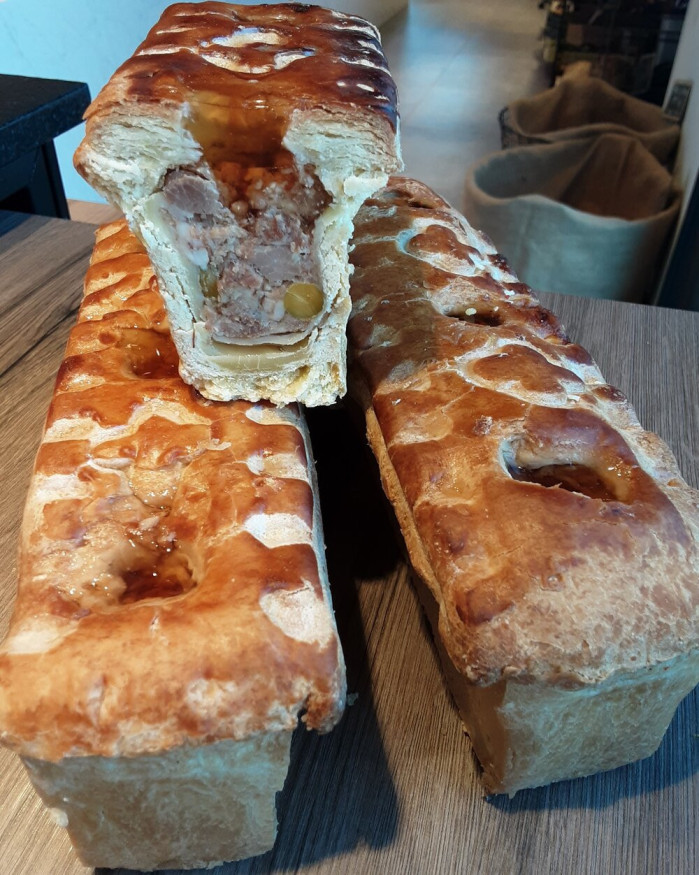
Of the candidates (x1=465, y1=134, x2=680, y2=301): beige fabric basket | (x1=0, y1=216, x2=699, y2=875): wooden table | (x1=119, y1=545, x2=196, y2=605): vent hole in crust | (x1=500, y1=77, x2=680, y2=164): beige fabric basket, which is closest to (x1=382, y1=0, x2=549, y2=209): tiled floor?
(x1=500, y1=77, x2=680, y2=164): beige fabric basket

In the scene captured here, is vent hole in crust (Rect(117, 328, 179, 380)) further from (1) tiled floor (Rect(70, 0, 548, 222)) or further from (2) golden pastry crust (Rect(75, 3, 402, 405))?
Answer: (1) tiled floor (Rect(70, 0, 548, 222))

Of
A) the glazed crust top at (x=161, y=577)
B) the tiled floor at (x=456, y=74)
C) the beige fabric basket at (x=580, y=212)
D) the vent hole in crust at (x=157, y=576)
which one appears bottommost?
the tiled floor at (x=456, y=74)

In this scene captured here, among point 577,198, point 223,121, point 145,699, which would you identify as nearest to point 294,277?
point 223,121

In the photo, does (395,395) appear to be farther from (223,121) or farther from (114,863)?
(114,863)

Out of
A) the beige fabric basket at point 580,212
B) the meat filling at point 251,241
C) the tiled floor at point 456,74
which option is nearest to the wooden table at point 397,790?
the meat filling at point 251,241

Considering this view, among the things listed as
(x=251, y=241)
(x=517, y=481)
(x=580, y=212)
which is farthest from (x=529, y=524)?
(x=580, y=212)

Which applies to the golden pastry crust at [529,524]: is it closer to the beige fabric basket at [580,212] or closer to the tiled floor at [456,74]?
the beige fabric basket at [580,212]
